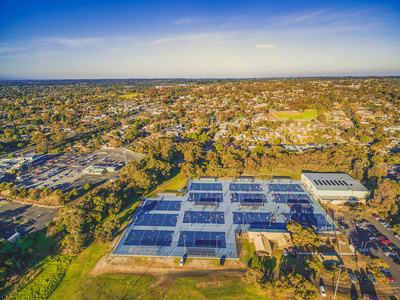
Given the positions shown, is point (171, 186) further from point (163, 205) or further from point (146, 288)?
point (146, 288)

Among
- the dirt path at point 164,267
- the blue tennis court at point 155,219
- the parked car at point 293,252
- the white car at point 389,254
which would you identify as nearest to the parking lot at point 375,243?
the white car at point 389,254

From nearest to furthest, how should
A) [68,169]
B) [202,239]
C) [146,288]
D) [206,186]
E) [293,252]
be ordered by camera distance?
[146,288] < [293,252] < [202,239] < [206,186] < [68,169]

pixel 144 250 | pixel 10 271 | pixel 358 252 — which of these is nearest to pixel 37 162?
pixel 10 271

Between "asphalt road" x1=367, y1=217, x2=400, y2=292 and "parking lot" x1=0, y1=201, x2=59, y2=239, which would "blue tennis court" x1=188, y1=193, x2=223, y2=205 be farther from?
"parking lot" x1=0, y1=201, x2=59, y2=239

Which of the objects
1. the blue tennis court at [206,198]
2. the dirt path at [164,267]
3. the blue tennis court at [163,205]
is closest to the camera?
the dirt path at [164,267]

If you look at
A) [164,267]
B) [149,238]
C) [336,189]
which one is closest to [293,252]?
[164,267]

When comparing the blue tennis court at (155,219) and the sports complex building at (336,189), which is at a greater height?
the sports complex building at (336,189)

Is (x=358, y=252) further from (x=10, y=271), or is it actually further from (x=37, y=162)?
(x=37, y=162)

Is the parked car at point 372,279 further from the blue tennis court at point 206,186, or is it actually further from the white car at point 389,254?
the blue tennis court at point 206,186
